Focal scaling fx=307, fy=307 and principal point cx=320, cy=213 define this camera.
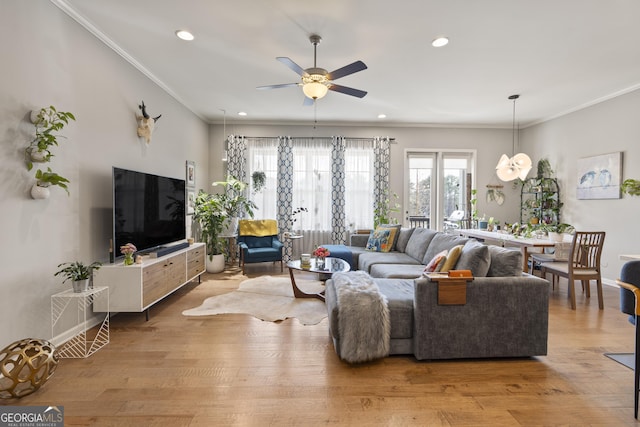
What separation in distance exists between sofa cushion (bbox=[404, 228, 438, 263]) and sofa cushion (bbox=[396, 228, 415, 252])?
9cm

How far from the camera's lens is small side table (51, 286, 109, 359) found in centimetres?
255

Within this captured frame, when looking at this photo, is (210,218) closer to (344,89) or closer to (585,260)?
(344,89)

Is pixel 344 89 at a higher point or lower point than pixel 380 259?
higher

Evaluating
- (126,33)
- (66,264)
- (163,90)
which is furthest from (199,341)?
(163,90)

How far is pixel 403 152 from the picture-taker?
6.55 meters

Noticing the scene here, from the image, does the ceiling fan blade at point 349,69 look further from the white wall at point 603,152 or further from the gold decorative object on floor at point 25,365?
the white wall at point 603,152

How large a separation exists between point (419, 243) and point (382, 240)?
776 mm

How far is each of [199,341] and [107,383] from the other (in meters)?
0.76

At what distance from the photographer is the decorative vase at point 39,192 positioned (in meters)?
2.33

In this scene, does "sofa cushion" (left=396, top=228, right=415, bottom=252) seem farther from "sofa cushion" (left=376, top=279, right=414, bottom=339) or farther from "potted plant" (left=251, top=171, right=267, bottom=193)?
"potted plant" (left=251, top=171, right=267, bottom=193)

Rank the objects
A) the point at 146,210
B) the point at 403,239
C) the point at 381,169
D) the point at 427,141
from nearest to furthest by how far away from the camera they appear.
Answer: the point at 146,210 < the point at 403,239 < the point at 381,169 < the point at 427,141

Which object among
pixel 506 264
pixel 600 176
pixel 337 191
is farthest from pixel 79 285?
pixel 600 176

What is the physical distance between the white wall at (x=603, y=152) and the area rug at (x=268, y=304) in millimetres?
4524

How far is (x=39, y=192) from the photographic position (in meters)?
2.34
